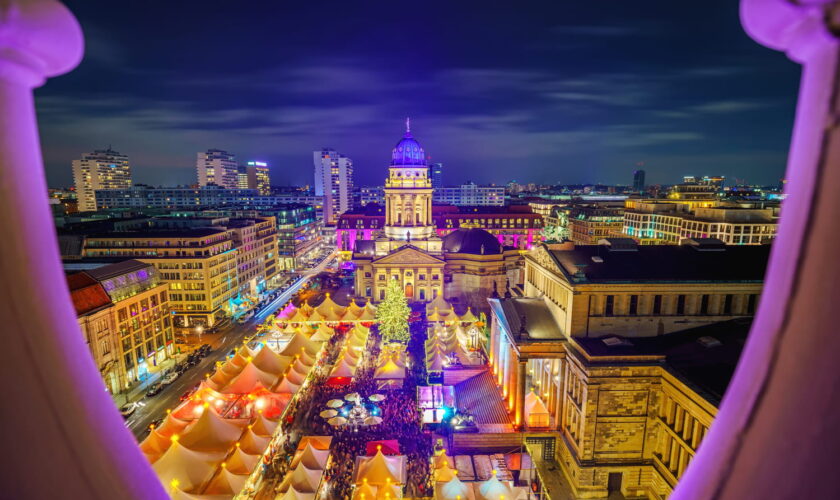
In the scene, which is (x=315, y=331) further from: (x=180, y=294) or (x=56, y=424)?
(x=56, y=424)

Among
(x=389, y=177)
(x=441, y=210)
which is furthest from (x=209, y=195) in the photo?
(x=389, y=177)

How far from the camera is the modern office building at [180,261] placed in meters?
54.8

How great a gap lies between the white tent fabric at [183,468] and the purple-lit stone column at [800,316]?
80.2 ft

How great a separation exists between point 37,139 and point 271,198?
175m

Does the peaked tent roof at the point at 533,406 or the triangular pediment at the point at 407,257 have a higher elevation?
the triangular pediment at the point at 407,257

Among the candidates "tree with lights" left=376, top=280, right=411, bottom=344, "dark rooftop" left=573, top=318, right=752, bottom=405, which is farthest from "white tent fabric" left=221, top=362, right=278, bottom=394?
"dark rooftop" left=573, top=318, right=752, bottom=405

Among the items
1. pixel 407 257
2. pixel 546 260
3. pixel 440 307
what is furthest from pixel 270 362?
pixel 407 257

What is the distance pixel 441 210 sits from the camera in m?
114

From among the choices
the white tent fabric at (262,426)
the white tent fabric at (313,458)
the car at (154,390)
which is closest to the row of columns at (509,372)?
the white tent fabric at (313,458)

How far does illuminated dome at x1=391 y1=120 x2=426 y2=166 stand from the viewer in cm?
7612

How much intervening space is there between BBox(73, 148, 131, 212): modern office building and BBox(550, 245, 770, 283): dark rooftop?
690ft

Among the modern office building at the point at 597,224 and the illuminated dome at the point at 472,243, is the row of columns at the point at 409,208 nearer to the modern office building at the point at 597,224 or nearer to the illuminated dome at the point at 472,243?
the illuminated dome at the point at 472,243

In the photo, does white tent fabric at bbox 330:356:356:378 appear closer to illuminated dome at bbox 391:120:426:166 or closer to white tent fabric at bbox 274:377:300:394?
white tent fabric at bbox 274:377:300:394

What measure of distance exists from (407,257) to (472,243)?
13006 millimetres
